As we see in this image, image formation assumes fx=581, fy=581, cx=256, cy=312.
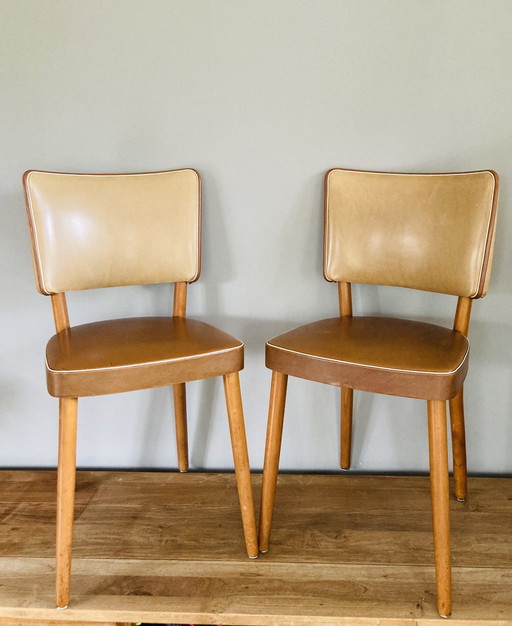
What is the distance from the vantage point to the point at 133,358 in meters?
1.17

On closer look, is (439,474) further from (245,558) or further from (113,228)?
(113,228)

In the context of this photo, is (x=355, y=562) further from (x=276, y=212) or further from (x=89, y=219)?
(x=89, y=219)

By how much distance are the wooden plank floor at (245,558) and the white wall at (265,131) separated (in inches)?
8.9

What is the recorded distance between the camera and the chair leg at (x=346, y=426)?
157 cm

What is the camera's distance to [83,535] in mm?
1419

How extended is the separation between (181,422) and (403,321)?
2.15ft

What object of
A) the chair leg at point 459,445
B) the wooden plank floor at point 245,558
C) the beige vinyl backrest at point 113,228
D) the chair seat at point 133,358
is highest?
the beige vinyl backrest at point 113,228

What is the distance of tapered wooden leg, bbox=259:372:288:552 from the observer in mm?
1283

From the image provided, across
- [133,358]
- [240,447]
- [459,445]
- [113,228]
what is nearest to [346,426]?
[459,445]

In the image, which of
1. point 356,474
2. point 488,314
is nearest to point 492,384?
point 488,314

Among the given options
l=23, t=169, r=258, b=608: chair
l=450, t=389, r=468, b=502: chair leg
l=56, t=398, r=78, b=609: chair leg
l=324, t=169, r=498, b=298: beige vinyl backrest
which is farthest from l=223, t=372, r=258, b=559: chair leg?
l=450, t=389, r=468, b=502: chair leg

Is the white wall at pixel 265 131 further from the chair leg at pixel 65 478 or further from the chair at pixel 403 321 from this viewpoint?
the chair leg at pixel 65 478

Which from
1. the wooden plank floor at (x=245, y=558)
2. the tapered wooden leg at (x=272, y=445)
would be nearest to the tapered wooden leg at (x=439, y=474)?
the wooden plank floor at (x=245, y=558)

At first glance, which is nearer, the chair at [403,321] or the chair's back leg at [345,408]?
the chair at [403,321]
